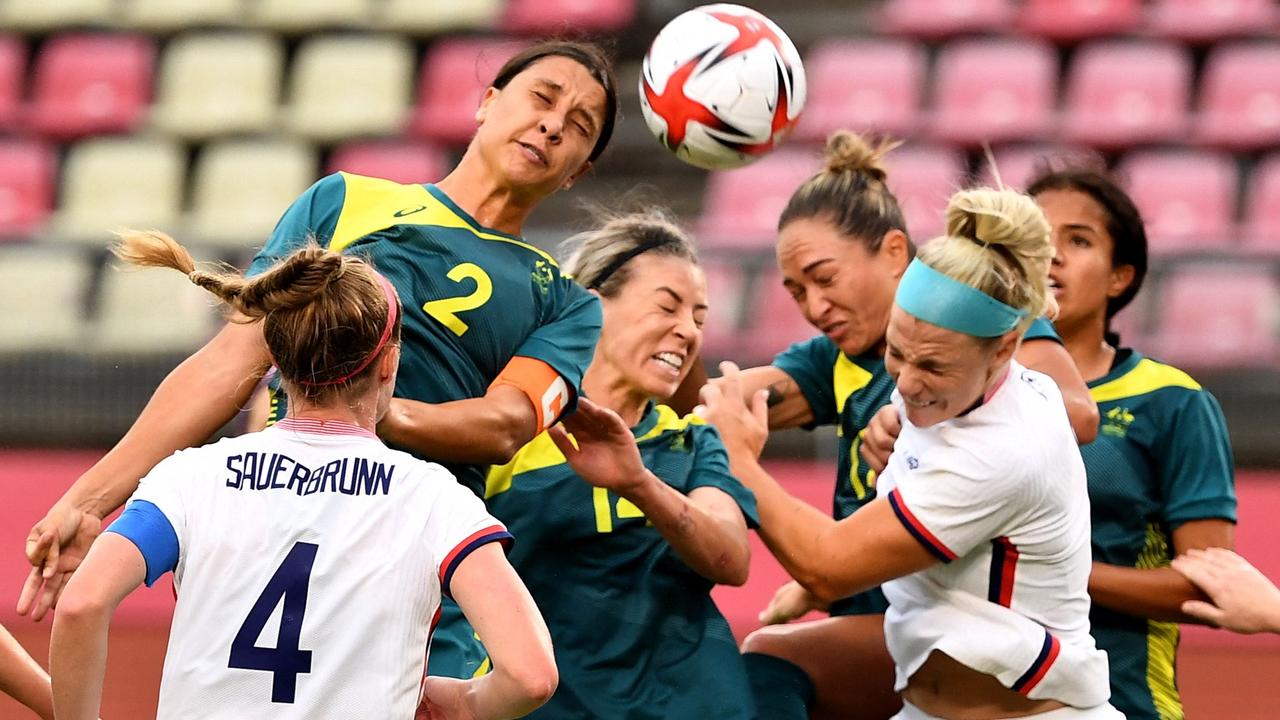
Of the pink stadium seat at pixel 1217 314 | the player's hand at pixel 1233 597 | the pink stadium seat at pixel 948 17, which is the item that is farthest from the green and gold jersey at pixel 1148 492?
the pink stadium seat at pixel 948 17

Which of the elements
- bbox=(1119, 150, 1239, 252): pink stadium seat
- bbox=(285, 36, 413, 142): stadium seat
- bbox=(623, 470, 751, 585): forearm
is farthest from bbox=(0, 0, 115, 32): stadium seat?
bbox=(623, 470, 751, 585): forearm

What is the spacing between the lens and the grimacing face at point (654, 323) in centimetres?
364

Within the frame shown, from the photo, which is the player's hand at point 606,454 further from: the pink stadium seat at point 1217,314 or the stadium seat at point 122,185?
the stadium seat at point 122,185

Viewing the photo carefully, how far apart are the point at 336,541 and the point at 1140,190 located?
24.6 feet

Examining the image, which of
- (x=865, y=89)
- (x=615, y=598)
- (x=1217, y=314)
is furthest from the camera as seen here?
(x=865, y=89)

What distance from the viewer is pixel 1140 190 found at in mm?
9047

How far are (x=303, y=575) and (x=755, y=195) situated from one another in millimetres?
7324

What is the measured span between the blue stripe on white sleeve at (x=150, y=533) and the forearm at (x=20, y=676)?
0.85 metres

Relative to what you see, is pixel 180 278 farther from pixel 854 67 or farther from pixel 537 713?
pixel 537 713

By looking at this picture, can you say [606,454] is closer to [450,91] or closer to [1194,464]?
[1194,464]

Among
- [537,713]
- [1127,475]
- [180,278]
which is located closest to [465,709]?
[537,713]

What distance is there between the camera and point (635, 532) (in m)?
3.50

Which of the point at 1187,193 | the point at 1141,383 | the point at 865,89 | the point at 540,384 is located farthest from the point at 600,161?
the point at 540,384

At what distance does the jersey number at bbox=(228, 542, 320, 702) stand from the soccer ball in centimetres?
184
